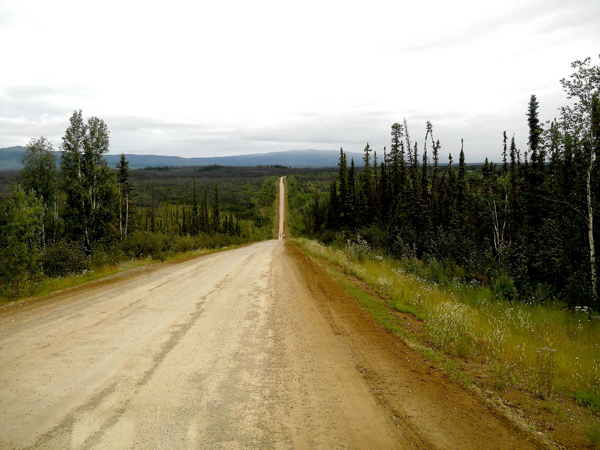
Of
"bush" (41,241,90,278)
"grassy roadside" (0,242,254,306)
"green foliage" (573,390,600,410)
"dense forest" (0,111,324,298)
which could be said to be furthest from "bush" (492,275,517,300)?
"bush" (41,241,90,278)

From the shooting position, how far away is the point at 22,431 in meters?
3.58

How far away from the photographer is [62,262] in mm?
14641

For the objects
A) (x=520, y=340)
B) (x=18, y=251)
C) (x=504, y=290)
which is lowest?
(x=504, y=290)

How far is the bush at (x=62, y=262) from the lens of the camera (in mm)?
14277

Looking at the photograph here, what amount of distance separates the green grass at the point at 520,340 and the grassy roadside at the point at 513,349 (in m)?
0.01

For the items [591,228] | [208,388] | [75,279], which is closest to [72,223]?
[75,279]

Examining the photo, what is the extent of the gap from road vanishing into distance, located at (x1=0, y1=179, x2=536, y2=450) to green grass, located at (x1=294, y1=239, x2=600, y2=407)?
1.19m

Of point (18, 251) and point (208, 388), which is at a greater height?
point (18, 251)

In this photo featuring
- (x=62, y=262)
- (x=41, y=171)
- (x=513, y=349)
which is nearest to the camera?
(x=513, y=349)

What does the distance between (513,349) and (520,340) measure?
74 cm

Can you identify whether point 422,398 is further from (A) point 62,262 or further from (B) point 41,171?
(B) point 41,171

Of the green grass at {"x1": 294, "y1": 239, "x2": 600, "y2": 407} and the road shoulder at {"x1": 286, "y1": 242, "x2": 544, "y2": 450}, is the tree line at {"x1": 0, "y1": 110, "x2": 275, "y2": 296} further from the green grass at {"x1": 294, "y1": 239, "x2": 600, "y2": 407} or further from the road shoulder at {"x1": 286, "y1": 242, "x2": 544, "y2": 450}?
the green grass at {"x1": 294, "y1": 239, "x2": 600, "y2": 407}

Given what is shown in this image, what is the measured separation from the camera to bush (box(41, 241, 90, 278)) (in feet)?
46.8

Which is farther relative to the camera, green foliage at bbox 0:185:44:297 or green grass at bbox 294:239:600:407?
green foliage at bbox 0:185:44:297
